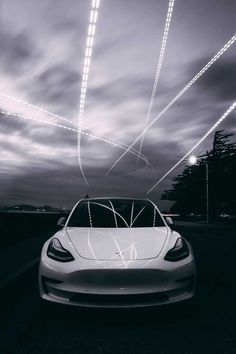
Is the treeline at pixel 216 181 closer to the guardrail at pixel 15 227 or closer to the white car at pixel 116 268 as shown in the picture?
the guardrail at pixel 15 227

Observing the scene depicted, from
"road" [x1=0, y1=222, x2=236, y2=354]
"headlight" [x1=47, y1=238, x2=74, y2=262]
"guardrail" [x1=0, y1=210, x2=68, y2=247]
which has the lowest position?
"guardrail" [x1=0, y1=210, x2=68, y2=247]

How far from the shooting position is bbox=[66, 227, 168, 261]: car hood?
400 cm

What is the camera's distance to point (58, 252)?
4.17 metres

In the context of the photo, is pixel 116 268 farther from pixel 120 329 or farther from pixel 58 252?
pixel 58 252

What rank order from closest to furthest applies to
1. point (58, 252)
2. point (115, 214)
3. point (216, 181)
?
point (58, 252) < point (115, 214) < point (216, 181)

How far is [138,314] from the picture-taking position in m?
4.04

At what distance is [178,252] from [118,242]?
706 mm

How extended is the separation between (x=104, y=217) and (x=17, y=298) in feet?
5.50

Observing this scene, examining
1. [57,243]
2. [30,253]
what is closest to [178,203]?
[30,253]

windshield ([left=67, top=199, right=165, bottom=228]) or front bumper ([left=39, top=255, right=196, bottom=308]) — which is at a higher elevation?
windshield ([left=67, top=199, right=165, bottom=228])

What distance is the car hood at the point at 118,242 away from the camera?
400 centimetres

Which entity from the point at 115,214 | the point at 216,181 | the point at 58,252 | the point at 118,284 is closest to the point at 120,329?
the point at 118,284

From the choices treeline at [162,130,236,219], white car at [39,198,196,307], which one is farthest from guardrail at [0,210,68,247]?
treeline at [162,130,236,219]

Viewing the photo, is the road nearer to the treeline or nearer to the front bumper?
the front bumper
